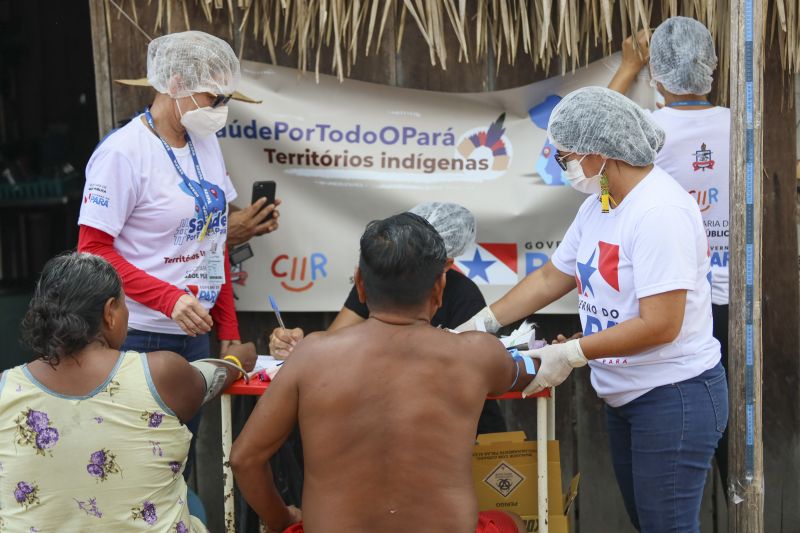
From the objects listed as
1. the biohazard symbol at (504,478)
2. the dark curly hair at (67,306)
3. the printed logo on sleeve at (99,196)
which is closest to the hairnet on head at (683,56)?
the biohazard symbol at (504,478)

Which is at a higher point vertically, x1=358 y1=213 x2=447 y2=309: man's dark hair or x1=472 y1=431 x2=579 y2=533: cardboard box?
x1=358 y1=213 x2=447 y2=309: man's dark hair

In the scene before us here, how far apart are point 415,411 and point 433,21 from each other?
1909 mm

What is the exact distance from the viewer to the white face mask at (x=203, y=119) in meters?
3.07

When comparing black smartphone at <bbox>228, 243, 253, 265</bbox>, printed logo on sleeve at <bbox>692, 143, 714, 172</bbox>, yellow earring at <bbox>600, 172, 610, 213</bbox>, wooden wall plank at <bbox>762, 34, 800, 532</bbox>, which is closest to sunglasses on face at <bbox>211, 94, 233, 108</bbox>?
black smartphone at <bbox>228, 243, 253, 265</bbox>

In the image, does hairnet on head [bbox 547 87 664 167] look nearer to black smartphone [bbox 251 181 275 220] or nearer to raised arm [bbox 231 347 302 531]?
raised arm [bbox 231 347 302 531]

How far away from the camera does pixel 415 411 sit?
2080 millimetres

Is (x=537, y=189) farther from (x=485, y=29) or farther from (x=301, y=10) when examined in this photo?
(x=301, y=10)

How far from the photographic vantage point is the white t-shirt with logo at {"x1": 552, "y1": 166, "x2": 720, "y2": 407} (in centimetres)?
246

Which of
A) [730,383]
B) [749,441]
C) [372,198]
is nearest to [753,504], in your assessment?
[749,441]

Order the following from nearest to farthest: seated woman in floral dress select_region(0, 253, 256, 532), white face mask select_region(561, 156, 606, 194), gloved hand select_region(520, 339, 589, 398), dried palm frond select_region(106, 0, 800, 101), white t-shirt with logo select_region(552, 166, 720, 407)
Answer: seated woman in floral dress select_region(0, 253, 256, 532) → white t-shirt with logo select_region(552, 166, 720, 407) → gloved hand select_region(520, 339, 589, 398) → white face mask select_region(561, 156, 606, 194) → dried palm frond select_region(106, 0, 800, 101)

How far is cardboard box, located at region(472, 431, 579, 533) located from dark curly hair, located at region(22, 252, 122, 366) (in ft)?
3.86

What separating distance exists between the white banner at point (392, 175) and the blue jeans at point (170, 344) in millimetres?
615

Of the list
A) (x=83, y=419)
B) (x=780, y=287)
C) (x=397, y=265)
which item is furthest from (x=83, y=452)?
(x=780, y=287)

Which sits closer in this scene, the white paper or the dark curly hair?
the dark curly hair
